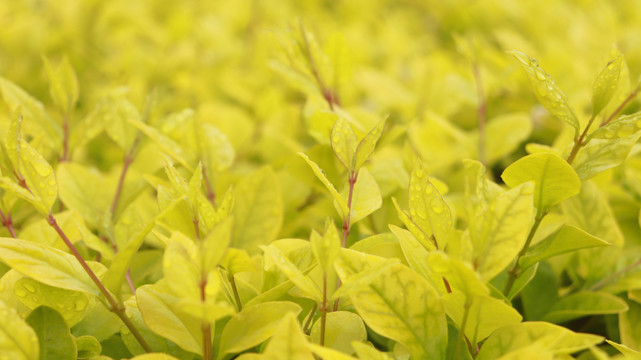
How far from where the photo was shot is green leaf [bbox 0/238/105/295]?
683 millimetres

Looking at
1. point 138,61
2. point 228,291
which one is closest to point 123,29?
point 138,61

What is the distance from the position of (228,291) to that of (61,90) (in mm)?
642

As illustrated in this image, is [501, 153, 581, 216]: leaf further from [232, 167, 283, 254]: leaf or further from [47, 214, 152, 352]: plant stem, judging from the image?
[47, 214, 152, 352]: plant stem

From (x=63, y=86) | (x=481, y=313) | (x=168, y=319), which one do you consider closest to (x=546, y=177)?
(x=481, y=313)

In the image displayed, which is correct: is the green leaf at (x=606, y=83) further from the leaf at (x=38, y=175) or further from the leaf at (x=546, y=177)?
the leaf at (x=38, y=175)

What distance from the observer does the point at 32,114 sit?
3.61ft

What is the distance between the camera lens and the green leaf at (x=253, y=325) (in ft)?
2.29

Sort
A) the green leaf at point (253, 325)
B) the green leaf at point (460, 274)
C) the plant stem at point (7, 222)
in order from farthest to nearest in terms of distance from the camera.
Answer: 1. the plant stem at point (7, 222)
2. the green leaf at point (253, 325)
3. the green leaf at point (460, 274)

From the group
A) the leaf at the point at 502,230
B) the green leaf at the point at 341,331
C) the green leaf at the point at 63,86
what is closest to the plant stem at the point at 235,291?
the green leaf at the point at 341,331

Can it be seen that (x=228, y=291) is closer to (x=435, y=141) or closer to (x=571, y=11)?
(x=435, y=141)

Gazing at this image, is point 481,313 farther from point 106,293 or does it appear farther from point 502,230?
point 106,293

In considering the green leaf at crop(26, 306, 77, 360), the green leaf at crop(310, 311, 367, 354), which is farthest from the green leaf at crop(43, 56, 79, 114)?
the green leaf at crop(310, 311, 367, 354)

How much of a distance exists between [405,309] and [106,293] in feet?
1.36

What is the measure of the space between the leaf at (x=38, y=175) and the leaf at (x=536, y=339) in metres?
0.64
